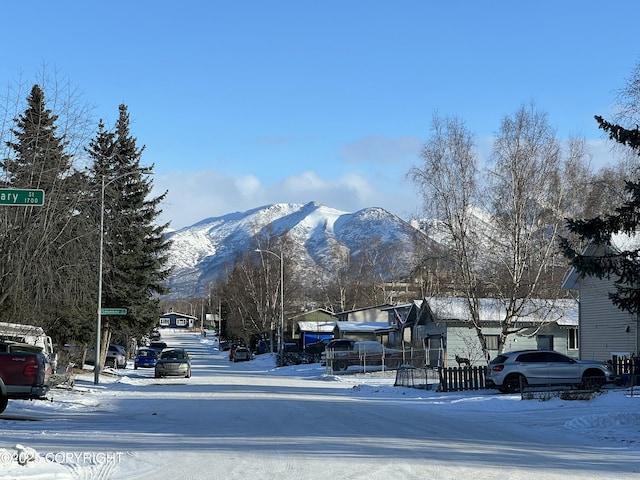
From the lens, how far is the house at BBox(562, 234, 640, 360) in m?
34.6

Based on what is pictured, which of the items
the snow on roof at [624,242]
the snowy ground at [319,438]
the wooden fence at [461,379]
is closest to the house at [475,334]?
the snow on roof at [624,242]

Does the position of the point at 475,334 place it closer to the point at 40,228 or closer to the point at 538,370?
the point at 538,370

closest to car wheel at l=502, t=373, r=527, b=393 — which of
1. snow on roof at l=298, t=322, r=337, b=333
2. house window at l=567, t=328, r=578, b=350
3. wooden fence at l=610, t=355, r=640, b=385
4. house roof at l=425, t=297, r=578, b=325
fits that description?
wooden fence at l=610, t=355, r=640, b=385

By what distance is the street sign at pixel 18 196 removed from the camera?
14.5 meters

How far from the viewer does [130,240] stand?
4900 cm

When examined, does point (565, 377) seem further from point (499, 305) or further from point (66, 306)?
point (66, 306)

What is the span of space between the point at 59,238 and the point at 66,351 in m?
13.4

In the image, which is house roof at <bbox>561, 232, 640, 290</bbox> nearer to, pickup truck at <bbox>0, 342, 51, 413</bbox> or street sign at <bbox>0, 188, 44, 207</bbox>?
pickup truck at <bbox>0, 342, 51, 413</bbox>

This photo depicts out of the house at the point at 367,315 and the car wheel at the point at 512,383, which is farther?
the house at the point at 367,315

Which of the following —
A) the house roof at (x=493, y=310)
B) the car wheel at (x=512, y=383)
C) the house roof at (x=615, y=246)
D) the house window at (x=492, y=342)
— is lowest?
the car wheel at (x=512, y=383)

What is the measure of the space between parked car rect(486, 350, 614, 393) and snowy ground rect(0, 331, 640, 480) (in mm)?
1914

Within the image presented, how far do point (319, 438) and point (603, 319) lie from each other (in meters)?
24.6

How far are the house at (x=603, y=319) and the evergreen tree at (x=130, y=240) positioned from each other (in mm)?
24250

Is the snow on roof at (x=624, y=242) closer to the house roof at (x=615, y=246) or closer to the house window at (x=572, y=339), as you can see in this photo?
the house roof at (x=615, y=246)
